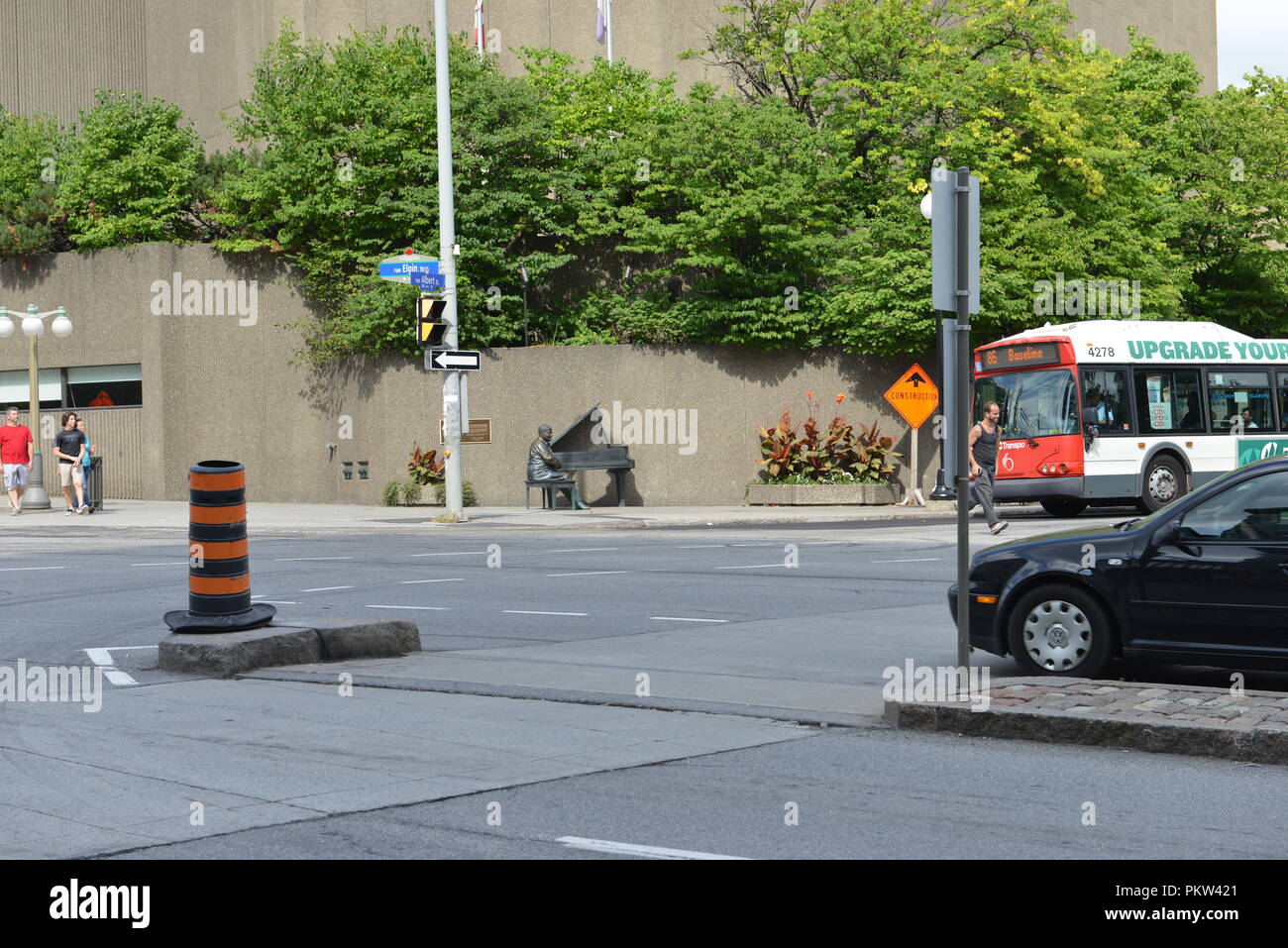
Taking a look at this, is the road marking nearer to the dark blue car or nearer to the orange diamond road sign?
the dark blue car

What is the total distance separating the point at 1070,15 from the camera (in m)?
32.8

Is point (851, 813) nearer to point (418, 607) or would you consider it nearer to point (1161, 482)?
point (418, 607)

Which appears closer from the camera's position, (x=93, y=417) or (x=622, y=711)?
(x=622, y=711)

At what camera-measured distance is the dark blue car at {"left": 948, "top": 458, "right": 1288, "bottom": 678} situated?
29.1 ft

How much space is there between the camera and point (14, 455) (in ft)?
99.1

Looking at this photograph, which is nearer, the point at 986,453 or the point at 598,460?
the point at 986,453

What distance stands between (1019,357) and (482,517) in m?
10.2

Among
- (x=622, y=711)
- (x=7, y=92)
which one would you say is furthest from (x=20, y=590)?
(x=7, y=92)

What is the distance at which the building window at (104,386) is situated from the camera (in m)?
36.3

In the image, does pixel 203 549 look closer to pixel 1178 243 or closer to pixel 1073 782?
pixel 1073 782

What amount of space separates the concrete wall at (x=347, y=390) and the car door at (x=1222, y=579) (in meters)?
23.0

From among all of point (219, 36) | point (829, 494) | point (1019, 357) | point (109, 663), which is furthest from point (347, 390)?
point (109, 663)

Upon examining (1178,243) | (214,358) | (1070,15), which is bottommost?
(214,358)
